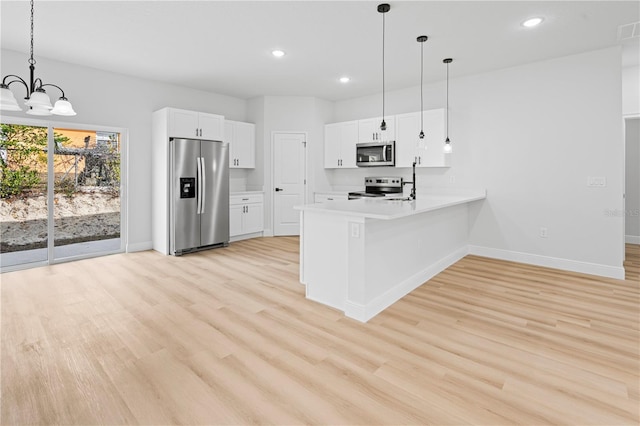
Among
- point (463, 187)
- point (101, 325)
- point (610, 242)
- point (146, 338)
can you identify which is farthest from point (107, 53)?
point (610, 242)

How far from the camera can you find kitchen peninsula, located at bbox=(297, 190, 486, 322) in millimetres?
2795

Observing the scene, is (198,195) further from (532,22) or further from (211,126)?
(532,22)

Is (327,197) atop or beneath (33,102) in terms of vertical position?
beneath

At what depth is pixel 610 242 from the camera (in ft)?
13.4

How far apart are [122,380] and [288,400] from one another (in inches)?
39.9

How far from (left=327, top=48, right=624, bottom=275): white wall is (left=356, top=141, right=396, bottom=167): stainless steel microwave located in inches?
34.0

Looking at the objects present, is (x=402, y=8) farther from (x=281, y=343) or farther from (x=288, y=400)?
(x=288, y=400)

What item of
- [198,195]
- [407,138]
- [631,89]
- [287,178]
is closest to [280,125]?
[287,178]

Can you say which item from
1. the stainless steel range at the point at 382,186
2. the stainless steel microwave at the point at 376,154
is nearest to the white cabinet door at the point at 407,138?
the stainless steel microwave at the point at 376,154

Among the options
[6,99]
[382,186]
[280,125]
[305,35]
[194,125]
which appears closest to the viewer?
[6,99]

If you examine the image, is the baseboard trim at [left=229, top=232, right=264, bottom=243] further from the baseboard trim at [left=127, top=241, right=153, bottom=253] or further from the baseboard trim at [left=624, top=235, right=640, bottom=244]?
the baseboard trim at [left=624, top=235, right=640, bottom=244]

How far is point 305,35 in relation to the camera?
3723 millimetres

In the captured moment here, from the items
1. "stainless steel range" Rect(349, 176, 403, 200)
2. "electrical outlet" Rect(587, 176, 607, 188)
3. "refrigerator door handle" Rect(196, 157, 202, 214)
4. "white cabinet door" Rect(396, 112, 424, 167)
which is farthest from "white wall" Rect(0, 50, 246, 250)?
"electrical outlet" Rect(587, 176, 607, 188)

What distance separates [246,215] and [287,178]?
112cm
